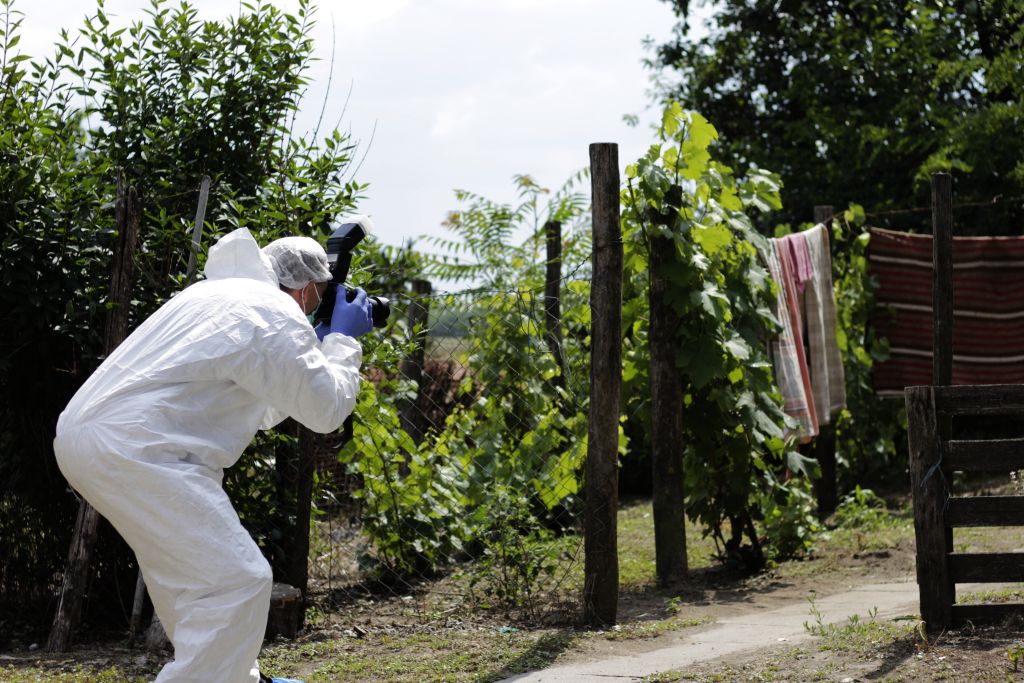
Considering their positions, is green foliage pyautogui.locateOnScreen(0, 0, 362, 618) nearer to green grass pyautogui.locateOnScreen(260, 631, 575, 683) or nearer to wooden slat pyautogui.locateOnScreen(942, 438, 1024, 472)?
green grass pyautogui.locateOnScreen(260, 631, 575, 683)

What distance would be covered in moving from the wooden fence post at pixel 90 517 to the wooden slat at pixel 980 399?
3.94 m

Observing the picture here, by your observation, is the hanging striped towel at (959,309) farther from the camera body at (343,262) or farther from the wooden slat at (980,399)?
the camera body at (343,262)

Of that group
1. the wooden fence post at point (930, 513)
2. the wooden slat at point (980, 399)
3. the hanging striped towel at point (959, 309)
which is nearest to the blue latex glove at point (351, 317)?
the wooden fence post at point (930, 513)

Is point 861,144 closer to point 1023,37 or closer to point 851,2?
point 851,2

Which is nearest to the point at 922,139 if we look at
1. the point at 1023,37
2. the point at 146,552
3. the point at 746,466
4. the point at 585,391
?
the point at 1023,37

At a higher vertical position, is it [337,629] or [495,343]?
[495,343]

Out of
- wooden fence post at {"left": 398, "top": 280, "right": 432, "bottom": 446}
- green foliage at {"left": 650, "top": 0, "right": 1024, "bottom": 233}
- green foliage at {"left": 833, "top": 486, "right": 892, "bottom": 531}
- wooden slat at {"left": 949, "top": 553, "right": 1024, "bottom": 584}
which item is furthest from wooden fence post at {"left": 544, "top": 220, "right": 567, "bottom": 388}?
green foliage at {"left": 650, "top": 0, "right": 1024, "bottom": 233}

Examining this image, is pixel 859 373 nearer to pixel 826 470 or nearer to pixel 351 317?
pixel 826 470

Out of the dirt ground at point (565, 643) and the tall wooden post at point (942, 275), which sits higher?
the tall wooden post at point (942, 275)

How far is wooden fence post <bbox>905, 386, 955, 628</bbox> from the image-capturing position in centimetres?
496

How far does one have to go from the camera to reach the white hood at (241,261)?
3.98 m

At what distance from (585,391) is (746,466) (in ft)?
5.20

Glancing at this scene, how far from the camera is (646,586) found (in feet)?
23.1

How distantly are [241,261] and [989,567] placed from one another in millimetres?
3548
